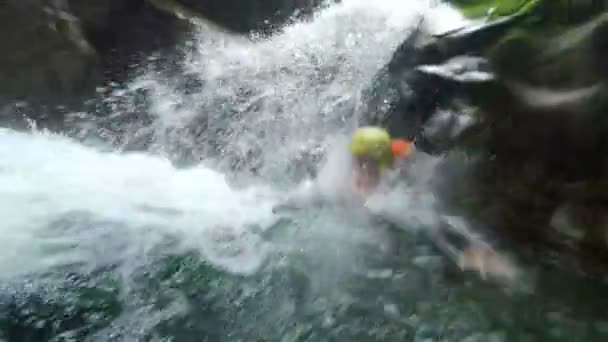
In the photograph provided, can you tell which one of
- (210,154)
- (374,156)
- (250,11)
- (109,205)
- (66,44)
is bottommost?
(374,156)

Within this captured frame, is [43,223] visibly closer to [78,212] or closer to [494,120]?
[78,212]

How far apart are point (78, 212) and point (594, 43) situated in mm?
3812

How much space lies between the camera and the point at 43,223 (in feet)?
13.6

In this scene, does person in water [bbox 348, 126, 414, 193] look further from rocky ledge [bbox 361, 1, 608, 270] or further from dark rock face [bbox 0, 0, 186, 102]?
dark rock face [bbox 0, 0, 186, 102]

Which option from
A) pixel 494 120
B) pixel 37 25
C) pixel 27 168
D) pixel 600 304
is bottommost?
pixel 600 304

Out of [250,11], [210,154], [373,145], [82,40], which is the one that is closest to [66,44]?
[82,40]

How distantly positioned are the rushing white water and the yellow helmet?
0.58 m

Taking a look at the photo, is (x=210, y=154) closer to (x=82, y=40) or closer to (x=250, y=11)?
(x=82, y=40)

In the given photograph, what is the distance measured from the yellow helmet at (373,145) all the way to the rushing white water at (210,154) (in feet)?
1.92

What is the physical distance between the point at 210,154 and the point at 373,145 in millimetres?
1784

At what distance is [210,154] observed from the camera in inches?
220

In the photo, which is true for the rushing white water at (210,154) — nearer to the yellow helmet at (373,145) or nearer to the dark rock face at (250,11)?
the dark rock face at (250,11)

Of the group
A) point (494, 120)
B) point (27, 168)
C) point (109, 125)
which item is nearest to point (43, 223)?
point (27, 168)

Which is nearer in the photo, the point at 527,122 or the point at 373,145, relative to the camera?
the point at 527,122
